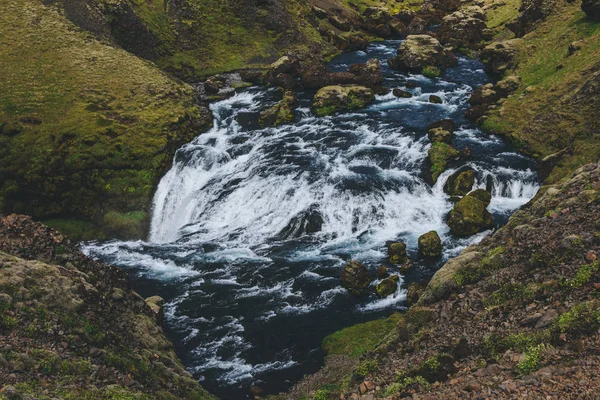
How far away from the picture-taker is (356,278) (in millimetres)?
27641

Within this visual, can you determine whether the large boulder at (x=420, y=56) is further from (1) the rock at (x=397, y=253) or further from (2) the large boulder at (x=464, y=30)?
(1) the rock at (x=397, y=253)

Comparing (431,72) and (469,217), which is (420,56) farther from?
(469,217)

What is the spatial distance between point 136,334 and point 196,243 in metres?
18.1

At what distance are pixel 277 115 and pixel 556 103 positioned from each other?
95.0 ft

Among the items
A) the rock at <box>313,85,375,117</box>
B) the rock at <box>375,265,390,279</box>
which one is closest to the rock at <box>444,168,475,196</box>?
the rock at <box>375,265,390,279</box>

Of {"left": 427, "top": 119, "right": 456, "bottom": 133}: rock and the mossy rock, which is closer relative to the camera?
the mossy rock

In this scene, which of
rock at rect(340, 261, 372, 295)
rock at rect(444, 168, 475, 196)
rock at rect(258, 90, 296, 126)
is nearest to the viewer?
rock at rect(340, 261, 372, 295)

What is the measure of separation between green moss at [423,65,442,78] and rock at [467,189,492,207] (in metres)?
34.5

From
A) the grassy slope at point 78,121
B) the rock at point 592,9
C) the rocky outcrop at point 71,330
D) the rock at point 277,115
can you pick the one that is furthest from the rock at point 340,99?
the rocky outcrop at point 71,330

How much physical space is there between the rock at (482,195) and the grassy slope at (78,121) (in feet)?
92.2

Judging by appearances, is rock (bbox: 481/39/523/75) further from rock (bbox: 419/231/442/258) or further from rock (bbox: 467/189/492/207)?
rock (bbox: 419/231/442/258)

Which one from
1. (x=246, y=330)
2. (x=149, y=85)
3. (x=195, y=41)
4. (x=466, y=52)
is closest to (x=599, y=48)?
(x=466, y=52)

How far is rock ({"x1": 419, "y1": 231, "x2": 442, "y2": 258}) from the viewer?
29.7 metres

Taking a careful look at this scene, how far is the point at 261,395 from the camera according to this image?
810 inches
